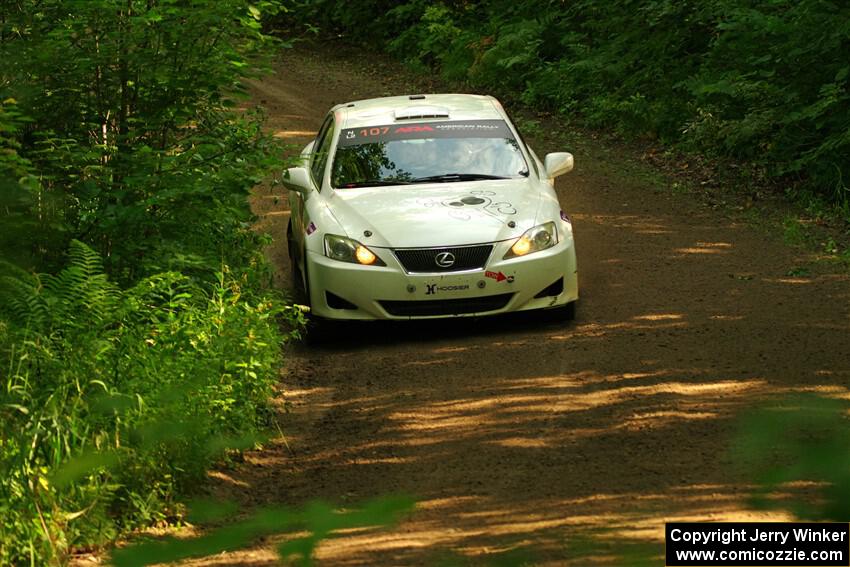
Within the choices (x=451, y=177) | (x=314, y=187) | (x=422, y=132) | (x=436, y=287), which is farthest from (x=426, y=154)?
(x=436, y=287)

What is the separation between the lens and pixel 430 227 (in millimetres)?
9141

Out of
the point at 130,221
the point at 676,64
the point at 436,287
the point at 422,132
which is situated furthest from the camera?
the point at 676,64

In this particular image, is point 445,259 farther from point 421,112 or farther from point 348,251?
point 421,112

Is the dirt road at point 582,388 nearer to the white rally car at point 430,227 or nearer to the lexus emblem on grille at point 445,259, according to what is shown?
the white rally car at point 430,227

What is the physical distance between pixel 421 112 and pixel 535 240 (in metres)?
2.03

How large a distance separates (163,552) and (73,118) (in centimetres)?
733

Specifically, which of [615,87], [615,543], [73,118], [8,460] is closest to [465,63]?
[615,87]

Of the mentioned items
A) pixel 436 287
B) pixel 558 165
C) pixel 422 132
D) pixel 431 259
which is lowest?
pixel 436 287

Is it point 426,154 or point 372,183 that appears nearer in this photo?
point 372,183

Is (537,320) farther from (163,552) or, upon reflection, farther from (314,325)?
(163,552)

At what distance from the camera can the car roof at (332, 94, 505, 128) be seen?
10.6m

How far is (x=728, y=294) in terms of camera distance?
10289mm

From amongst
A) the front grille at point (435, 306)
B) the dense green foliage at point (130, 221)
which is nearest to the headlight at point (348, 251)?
the front grille at point (435, 306)

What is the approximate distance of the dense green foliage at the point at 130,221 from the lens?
223 inches
